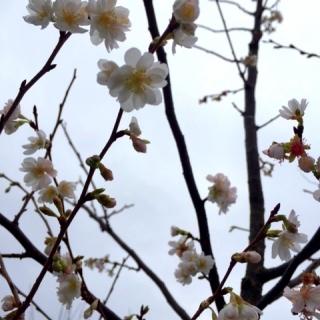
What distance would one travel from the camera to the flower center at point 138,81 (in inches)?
32.9

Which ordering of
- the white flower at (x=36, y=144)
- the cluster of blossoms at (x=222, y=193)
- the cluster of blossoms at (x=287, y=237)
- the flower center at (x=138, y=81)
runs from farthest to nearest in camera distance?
the cluster of blossoms at (x=222, y=193)
the white flower at (x=36, y=144)
the cluster of blossoms at (x=287, y=237)
the flower center at (x=138, y=81)

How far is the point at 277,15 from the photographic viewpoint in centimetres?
472

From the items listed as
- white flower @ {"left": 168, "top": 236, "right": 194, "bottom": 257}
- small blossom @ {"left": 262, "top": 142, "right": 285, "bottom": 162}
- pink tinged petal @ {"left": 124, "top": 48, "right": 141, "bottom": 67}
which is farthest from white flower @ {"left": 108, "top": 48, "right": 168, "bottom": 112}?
white flower @ {"left": 168, "top": 236, "right": 194, "bottom": 257}

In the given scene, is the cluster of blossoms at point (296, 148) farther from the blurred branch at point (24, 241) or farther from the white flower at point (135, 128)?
the blurred branch at point (24, 241)

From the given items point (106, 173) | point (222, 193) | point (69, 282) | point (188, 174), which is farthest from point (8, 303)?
point (222, 193)

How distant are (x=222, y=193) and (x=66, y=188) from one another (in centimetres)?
A: 90

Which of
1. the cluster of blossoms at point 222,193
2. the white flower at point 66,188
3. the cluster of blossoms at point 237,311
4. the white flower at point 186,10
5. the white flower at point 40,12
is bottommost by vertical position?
the cluster of blossoms at point 237,311

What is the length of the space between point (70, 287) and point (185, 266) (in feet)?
3.26

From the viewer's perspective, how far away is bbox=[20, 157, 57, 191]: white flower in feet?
4.26

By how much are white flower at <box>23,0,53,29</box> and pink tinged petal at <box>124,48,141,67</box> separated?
201 mm

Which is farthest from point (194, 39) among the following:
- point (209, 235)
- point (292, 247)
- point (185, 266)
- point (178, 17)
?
point (185, 266)

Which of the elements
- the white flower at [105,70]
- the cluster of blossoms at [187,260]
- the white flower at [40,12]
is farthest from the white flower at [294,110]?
the cluster of blossoms at [187,260]

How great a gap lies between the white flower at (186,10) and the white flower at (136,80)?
0.32ft

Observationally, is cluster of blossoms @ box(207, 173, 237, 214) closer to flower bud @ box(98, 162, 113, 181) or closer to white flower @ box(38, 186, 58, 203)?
white flower @ box(38, 186, 58, 203)
